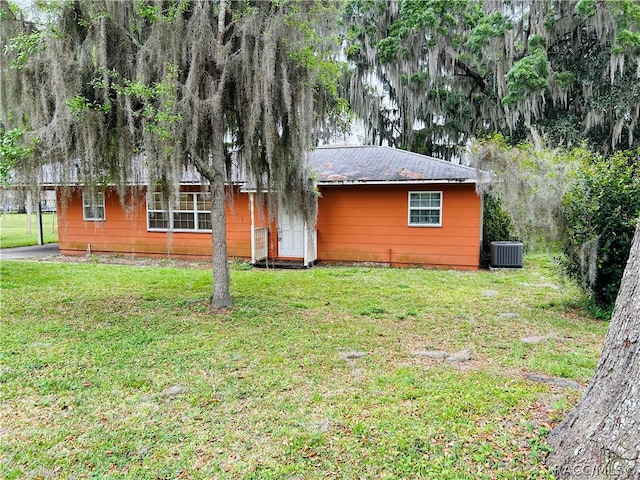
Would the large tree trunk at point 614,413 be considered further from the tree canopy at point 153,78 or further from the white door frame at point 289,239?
the white door frame at point 289,239

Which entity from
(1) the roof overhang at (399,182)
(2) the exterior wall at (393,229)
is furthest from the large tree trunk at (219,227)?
(2) the exterior wall at (393,229)

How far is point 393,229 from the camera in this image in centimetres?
1026

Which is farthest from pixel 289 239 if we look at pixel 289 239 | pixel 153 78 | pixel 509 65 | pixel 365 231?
pixel 509 65

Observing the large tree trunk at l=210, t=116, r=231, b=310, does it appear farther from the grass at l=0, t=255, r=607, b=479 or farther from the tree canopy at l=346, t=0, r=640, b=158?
the tree canopy at l=346, t=0, r=640, b=158

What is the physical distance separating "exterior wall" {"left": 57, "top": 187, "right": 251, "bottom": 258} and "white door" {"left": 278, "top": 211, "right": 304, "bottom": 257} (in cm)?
93

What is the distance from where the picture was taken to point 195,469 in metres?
2.43

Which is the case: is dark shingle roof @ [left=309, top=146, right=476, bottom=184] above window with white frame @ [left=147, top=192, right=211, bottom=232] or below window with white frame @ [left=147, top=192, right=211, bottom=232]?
above

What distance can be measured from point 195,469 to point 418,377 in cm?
207

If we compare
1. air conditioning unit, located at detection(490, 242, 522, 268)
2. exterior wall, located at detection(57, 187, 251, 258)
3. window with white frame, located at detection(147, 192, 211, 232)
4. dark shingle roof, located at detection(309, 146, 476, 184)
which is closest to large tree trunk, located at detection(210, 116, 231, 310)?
dark shingle roof, located at detection(309, 146, 476, 184)

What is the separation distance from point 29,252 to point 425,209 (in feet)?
40.2

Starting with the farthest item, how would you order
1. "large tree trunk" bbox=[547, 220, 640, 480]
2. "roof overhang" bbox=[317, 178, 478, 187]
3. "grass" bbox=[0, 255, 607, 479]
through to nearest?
"roof overhang" bbox=[317, 178, 478, 187], "grass" bbox=[0, 255, 607, 479], "large tree trunk" bbox=[547, 220, 640, 480]

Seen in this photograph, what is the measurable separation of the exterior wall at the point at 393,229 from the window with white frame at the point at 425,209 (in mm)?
103

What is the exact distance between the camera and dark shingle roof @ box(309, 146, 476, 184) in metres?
9.67

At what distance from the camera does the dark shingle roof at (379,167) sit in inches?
381
